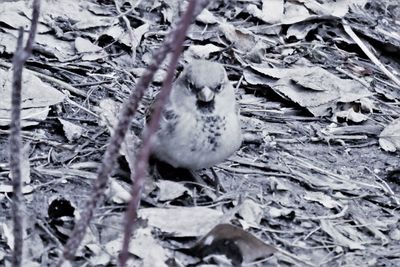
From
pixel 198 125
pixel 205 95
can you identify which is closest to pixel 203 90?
pixel 205 95

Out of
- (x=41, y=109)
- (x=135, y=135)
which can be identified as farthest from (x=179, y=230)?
(x=41, y=109)

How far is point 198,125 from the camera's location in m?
3.76

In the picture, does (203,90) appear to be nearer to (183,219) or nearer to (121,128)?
(183,219)

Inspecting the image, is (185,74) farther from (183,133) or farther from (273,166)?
(273,166)

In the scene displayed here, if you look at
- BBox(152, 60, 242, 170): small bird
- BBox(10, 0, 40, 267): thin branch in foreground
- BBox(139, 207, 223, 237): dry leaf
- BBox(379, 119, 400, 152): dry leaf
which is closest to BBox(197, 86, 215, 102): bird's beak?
BBox(152, 60, 242, 170): small bird


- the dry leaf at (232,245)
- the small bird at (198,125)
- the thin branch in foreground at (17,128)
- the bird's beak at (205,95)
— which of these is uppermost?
the thin branch in foreground at (17,128)

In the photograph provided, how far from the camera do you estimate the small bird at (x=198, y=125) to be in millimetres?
3752

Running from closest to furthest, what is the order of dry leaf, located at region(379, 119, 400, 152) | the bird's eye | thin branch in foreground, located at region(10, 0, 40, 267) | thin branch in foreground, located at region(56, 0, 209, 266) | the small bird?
thin branch in foreground, located at region(56, 0, 209, 266) < thin branch in foreground, located at region(10, 0, 40, 267) < the small bird < the bird's eye < dry leaf, located at region(379, 119, 400, 152)

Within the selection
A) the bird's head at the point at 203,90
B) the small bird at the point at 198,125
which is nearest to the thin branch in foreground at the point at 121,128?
the small bird at the point at 198,125

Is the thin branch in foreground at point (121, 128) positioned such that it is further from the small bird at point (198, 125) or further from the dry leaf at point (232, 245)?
the small bird at point (198, 125)

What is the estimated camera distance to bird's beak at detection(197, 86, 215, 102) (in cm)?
379

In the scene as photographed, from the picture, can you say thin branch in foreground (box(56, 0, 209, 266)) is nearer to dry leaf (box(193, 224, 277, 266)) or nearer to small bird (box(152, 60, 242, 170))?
dry leaf (box(193, 224, 277, 266))

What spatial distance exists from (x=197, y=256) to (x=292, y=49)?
7.63 ft

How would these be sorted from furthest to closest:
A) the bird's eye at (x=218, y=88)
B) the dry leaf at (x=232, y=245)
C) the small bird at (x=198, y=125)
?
the bird's eye at (x=218, y=88) < the small bird at (x=198, y=125) < the dry leaf at (x=232, y=245)
